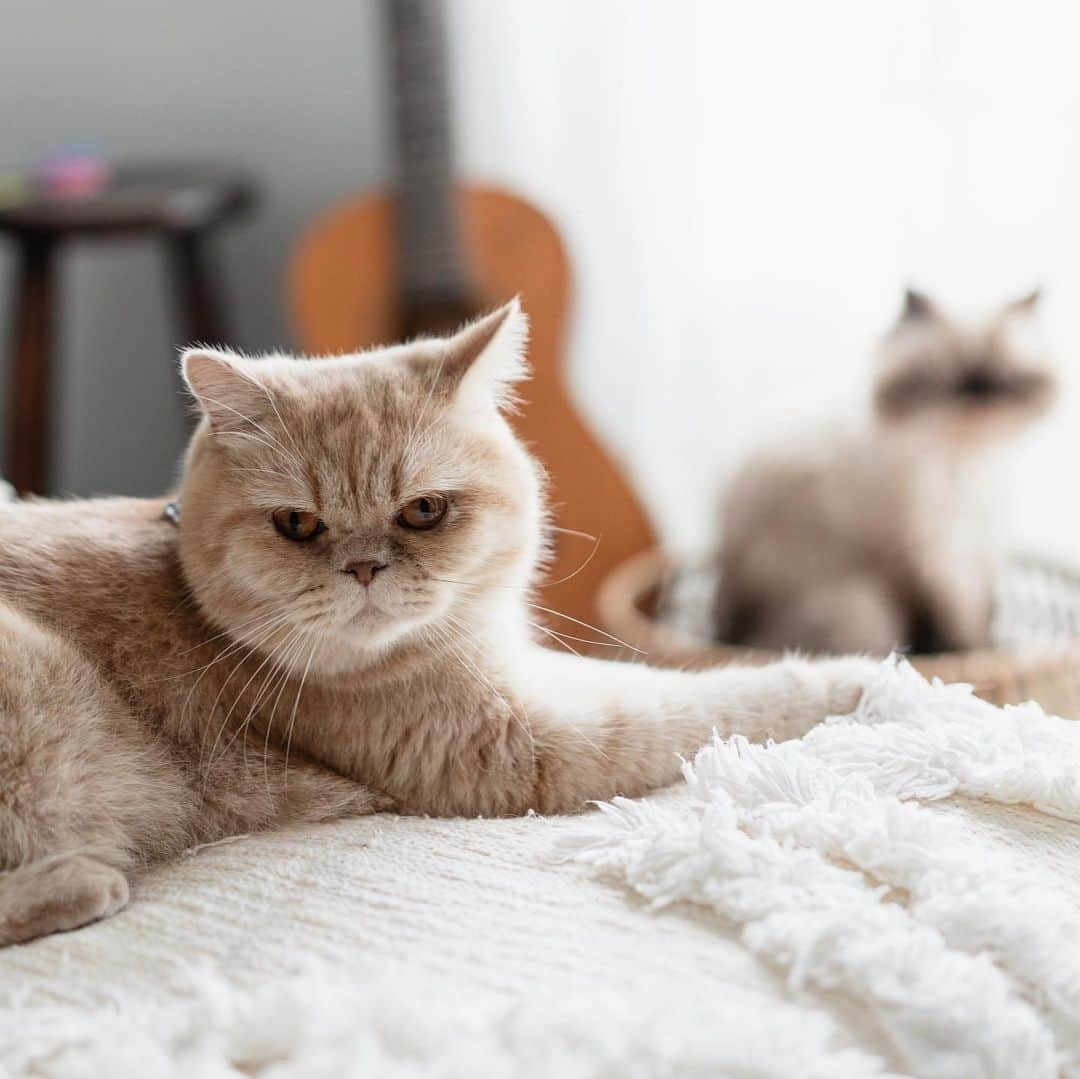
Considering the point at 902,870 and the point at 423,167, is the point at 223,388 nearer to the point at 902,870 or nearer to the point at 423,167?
the point at 902,870

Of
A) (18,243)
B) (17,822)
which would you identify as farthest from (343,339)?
(17,822)

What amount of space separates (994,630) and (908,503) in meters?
0.34

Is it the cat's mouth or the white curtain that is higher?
the white curtain

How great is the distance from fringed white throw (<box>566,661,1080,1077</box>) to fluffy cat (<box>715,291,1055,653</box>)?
3.19 feet

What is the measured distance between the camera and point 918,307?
1902 millimetres

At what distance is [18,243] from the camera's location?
2422 mm

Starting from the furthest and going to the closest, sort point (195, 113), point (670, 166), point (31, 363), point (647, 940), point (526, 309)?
point (195, 113), point (670, 166), point (31, 363), point (526, 309), point (647, 940)

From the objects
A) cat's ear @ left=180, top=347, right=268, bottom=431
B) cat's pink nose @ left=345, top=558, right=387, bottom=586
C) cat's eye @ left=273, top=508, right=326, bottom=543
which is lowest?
cat's pink nose @ left=345, top=558, right=387, bottom=586

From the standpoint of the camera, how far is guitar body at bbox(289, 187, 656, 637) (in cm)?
231

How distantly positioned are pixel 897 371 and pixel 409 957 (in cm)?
147

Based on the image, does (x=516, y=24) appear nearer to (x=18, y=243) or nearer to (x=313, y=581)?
(x=18, y=243)

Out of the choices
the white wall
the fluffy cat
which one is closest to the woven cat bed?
the fluffy cat

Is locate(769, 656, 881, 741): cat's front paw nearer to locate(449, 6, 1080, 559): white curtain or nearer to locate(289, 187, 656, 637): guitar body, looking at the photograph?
locate(449, 6, 1080, 559): white curtain

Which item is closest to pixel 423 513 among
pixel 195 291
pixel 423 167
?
pixel 423 167
